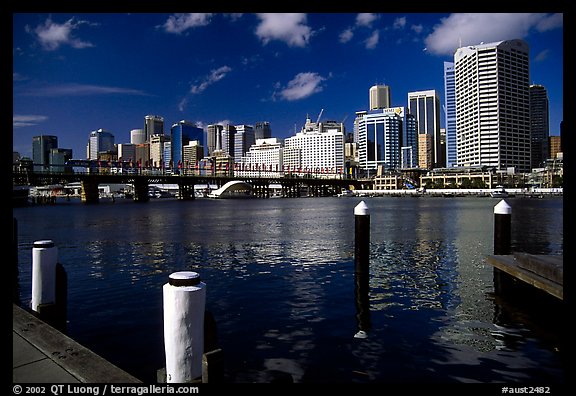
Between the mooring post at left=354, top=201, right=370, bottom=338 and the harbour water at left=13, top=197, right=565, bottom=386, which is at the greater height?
the mooring post at left=354, top=201, right=370, bottom=338

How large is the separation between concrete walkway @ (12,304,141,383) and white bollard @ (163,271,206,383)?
70 centimetres

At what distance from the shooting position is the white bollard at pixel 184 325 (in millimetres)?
4895

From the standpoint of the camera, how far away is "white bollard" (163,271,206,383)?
193 inches

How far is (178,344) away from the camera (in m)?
5.02

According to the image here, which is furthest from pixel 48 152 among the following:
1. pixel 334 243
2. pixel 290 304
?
pixel 290 304

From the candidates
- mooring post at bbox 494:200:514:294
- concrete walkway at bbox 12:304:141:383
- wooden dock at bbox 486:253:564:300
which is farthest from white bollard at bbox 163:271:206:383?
mooring post at bbox 494:200:514:294

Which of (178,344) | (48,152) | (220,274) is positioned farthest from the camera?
(48,152)

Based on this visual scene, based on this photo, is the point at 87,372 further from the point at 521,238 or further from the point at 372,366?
the point at 521,238

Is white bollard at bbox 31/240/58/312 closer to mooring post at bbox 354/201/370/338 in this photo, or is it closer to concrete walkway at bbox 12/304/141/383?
concrete walkway at bbox 12/304/141/383

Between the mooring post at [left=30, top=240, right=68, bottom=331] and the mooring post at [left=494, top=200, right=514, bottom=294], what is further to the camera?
the mooring post at [left=494, top=200, right=514, bottom=294]

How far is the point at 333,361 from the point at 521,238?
30.6m

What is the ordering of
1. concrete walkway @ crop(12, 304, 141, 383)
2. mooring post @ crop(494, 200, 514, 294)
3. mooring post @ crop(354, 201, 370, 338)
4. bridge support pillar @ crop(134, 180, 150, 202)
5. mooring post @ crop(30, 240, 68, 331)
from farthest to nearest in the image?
bridge support pillar @ crop(134, 180, 150, 202), mooring post @ crop(494, 200, 514, 294), mooring post @ crop(354, 201, 370, 338), mooring post @ crop(30, 240, 68, 331), concrete walkway @ crop(12, 304, 141, 383)

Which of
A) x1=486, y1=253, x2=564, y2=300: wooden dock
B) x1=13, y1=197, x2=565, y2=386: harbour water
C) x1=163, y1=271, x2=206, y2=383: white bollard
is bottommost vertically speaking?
x1=13, y1=197, x2=565, y2=386: harbour water

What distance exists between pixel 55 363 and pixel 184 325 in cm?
251
